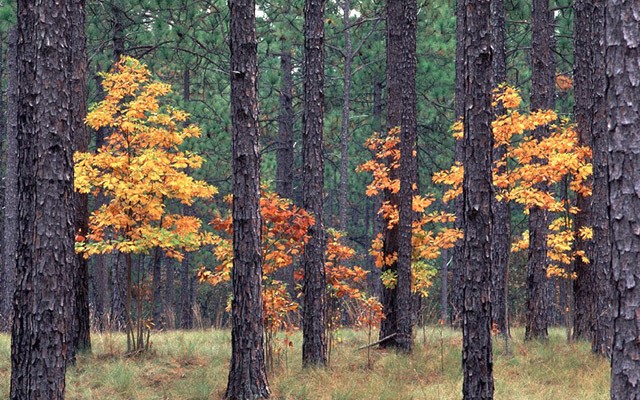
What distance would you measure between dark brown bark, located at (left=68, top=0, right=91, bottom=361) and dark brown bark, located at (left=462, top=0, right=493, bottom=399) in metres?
6.21

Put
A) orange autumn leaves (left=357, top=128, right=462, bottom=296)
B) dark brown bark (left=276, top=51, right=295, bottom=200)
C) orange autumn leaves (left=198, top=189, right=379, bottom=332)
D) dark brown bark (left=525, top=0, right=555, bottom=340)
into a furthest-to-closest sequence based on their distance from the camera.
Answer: dark brown bark (left=276, top=51, right=295, bottom=200)
dark brown bark (left=525, top=0, right=555, bottom=340)
orange autumn leaves (left=357, top=128, right=462, bottom=296)
orange autumn leaves (left=198, top=189, right=379, bottom=332)

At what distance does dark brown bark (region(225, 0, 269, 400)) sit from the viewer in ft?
27.6

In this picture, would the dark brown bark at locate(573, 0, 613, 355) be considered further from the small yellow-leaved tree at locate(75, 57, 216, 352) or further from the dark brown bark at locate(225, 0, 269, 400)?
the small yellow-leaved tree at locate(75, 57, 216, 352)

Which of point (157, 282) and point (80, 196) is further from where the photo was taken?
point (157, 282)

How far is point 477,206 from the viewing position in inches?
269

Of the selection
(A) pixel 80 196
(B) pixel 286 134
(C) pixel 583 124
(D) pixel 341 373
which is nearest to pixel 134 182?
(A) pixel 80 196

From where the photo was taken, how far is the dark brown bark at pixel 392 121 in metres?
12.1

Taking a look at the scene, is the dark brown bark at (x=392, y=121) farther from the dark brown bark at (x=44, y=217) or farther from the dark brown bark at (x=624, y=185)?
the dark brown bark at (x=624, y=185)

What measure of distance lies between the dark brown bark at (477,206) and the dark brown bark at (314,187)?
12.0ft

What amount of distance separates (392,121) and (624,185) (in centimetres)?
891

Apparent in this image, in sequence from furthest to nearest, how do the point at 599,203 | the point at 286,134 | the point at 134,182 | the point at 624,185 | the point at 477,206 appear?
1. the point at 286,134
2. the point at 134,182
3. the point at 599,203
4. the point at 477,206
5. the point at 624,185

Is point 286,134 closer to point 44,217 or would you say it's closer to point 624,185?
point 44,217

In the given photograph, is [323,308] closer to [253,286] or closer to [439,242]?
[253,286]

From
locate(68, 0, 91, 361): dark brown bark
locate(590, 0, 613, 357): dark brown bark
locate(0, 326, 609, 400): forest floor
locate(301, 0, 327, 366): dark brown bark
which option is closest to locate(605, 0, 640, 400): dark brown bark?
locate(0, 326, 609, 400): forest floor
